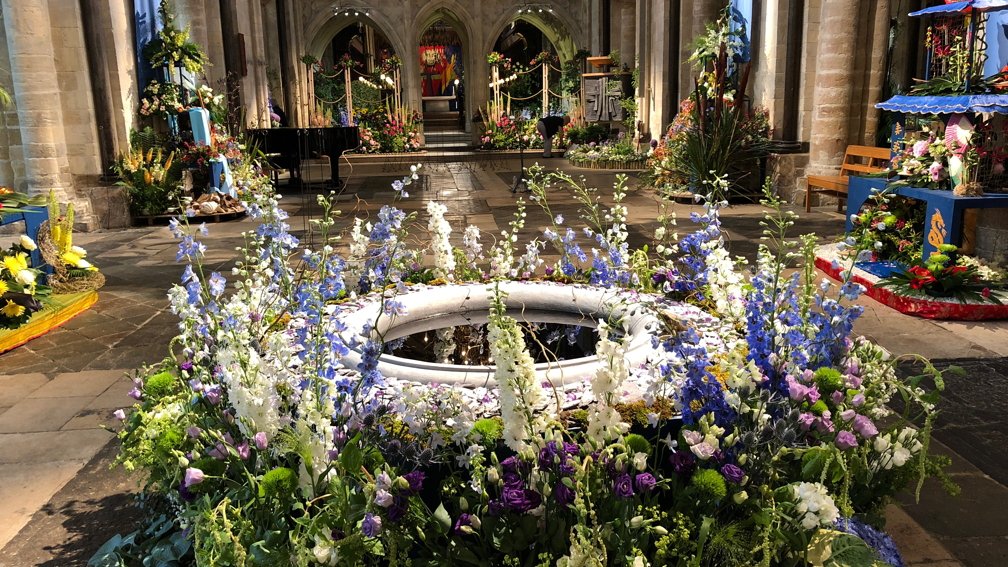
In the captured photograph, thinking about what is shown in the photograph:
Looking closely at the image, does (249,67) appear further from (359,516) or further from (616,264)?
(359,516)

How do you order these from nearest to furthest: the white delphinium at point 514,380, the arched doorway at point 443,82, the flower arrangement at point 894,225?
the white delphinium at point 514,380
the flower arrangement at point 894,225
the arched doorway at point 443,82

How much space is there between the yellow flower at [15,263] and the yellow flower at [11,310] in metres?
0.22

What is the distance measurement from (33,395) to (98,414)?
1.78ft

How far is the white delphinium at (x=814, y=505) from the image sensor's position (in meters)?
1.74

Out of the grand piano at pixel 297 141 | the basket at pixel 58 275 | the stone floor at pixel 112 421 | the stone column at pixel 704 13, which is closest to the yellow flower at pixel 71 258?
the basket at pixel 58 275

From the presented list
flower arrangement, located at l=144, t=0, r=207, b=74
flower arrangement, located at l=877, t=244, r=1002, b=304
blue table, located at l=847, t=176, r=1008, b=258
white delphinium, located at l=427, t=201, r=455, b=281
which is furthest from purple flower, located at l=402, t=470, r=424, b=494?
flower arrangement, located at l=144, t=0, r=207, b=74

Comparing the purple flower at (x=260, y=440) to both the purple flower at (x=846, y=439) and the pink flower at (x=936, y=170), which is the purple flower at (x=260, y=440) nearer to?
the purple flower at (x=846, y=439)

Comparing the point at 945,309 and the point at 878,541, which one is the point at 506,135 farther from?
the point at 878,541

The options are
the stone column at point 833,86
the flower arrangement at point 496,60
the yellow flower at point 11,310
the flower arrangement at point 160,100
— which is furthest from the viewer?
the flower arrangement at point 496,60

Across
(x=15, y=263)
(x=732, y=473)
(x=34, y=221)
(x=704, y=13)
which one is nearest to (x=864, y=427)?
(x=732, y=473)

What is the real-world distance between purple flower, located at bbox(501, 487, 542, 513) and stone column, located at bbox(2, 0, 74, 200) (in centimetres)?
784

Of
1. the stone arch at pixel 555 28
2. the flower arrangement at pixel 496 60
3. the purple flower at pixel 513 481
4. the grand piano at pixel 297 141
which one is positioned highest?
the stone arch at pixel 555 28

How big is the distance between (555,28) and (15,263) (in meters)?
19.6

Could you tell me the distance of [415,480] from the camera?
1.88m
